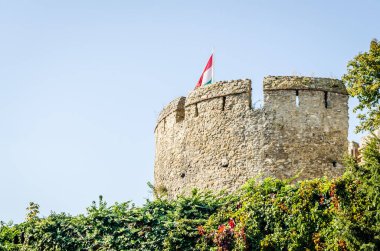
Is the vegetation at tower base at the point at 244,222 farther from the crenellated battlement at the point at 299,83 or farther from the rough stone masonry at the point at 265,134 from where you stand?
the crenellated battlement at the point at 299,83

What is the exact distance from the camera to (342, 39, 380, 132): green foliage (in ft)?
66.9

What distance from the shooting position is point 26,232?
54.3 feet

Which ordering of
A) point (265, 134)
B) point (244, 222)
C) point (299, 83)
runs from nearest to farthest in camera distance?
point (244, 222), point (265, 134), point (299, 83)

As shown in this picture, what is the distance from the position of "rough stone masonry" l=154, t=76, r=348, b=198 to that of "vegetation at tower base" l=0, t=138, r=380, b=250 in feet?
11.8

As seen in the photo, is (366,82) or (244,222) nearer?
(244,222)

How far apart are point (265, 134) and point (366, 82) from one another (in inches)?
147

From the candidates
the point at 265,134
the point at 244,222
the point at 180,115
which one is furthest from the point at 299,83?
the point at 244,222

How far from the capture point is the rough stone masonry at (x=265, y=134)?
1870cm

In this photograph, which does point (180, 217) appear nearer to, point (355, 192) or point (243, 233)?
point (243, 233)

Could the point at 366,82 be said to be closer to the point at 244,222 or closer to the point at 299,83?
the point at 299,83

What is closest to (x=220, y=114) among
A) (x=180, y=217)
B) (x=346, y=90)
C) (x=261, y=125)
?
(x=261, y=125)

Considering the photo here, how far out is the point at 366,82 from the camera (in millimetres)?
20719

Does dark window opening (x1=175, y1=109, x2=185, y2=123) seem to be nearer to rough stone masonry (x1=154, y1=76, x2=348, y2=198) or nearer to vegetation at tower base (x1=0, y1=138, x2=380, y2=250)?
rough stone masonry (x1=154, y1=76, x2=348, y2=198)

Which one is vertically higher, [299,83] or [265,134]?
[299,83]
